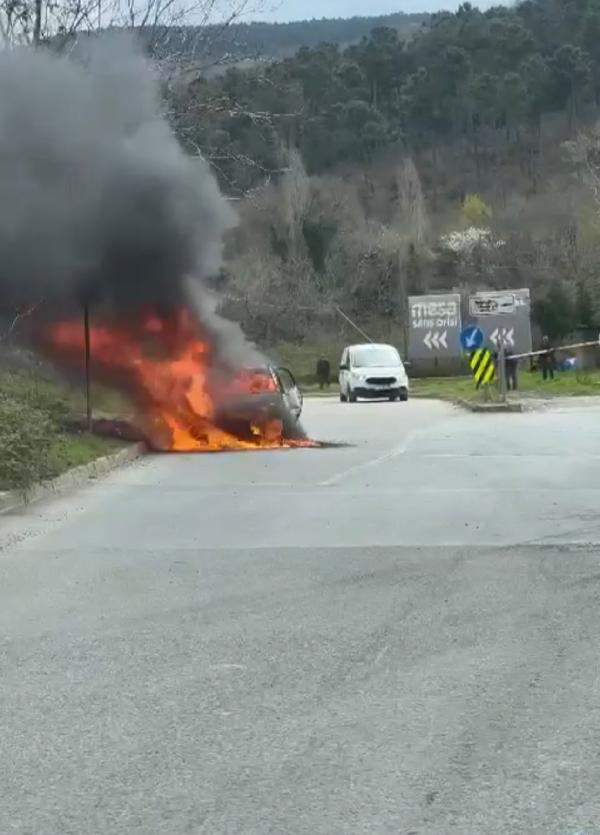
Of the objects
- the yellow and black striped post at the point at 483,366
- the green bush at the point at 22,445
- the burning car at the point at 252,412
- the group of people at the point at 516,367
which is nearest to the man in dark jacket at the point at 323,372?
the group of people at the point at 516,367

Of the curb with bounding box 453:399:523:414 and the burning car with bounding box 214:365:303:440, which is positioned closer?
the burning car with bounding box 214:365:303:440

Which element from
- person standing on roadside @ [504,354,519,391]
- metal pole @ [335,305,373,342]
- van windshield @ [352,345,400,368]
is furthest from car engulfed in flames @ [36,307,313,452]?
metal pole @ [335,305,373,342]

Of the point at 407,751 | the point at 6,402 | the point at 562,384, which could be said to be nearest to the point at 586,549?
the point at 407,751

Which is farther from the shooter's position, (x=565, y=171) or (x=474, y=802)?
(x=565, y=171)

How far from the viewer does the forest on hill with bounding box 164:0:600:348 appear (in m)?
54.7

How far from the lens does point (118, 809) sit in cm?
409

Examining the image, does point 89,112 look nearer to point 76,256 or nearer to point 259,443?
point 76,256

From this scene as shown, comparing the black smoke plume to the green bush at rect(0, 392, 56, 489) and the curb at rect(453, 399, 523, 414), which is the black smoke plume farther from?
the curb at rect(453, 399, 523, 414)

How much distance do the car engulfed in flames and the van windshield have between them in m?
16.8

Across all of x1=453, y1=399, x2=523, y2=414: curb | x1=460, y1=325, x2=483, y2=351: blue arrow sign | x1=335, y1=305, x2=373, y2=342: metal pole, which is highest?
x1=335, y1=305, x2=373, y2=342: metal pole

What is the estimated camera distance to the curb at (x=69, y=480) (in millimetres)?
12195

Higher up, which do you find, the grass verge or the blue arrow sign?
the blue arrow sign

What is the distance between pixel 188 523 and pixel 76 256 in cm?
870

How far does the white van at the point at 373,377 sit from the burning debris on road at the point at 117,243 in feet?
51.5
